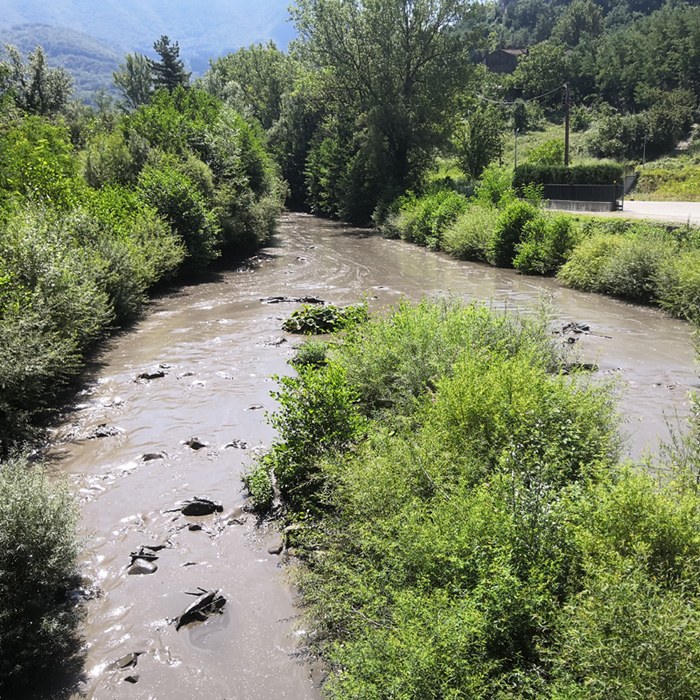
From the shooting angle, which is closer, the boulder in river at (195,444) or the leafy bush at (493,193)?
the boulder in river at (195,444)

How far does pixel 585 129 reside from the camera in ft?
271

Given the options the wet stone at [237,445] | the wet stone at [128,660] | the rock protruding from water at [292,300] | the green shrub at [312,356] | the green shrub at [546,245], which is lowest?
the wet stone at [128,660]

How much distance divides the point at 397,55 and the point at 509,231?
66.4 ft

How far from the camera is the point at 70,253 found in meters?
14.6

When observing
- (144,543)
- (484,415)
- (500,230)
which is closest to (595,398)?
(484,415)

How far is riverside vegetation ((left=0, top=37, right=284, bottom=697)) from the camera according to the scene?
5.75m

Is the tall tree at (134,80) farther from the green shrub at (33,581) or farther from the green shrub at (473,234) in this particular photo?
the green shrub at (33,581)

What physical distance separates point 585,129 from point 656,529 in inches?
3527

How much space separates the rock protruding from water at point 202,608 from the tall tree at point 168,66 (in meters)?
71.8

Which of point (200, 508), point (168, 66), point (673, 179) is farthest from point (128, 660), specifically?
point (168, 66)

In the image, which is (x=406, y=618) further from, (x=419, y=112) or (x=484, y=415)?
(x=419, y=112)

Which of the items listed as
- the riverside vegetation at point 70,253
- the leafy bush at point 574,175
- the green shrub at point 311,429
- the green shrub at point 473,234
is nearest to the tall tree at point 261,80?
the riverside vegetation at point 70,253

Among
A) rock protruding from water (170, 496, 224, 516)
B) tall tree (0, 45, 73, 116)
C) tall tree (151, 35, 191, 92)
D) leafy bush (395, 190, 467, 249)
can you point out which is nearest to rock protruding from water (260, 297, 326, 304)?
leafy bush (395, 190, 467, 249)

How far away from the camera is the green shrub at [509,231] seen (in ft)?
80.3
